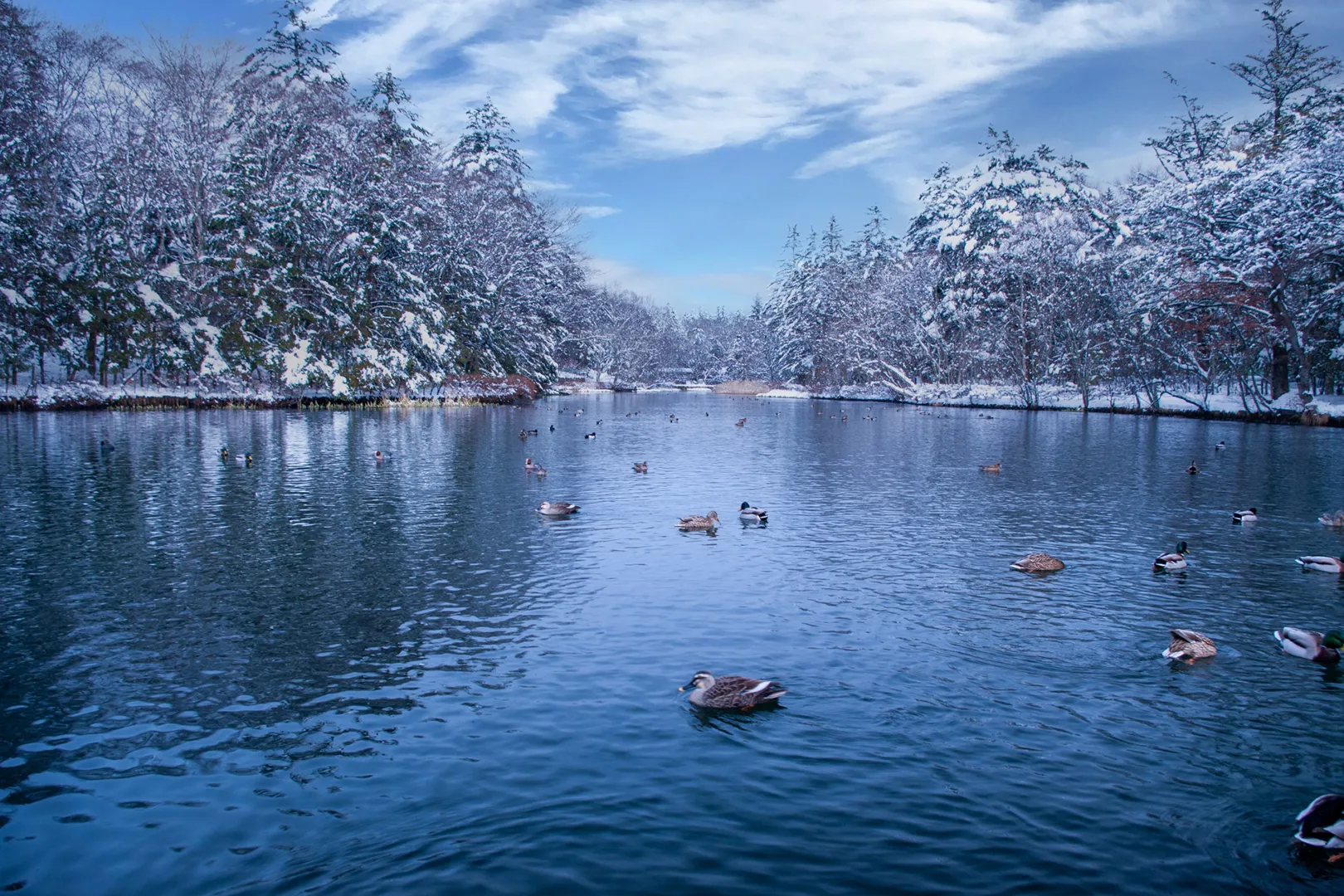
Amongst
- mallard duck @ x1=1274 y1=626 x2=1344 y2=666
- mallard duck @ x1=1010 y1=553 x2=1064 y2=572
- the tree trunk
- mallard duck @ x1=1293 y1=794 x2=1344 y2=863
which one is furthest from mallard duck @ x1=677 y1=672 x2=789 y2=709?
the tree trunk

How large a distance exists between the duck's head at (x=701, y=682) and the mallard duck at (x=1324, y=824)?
4956 millimetres

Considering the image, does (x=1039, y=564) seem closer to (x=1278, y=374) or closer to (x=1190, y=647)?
(x=1190, y=647)

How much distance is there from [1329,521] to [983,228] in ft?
237

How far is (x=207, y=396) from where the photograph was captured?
2313 inches

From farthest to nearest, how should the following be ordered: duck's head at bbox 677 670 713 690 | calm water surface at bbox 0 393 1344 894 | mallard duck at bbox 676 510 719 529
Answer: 1. mallard duck at bbox 676 510 719 529
2. duck's head at bbox 677 670 713 690
3. calm water surface at bbox 0 393 1344 894

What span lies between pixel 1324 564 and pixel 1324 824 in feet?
36.2

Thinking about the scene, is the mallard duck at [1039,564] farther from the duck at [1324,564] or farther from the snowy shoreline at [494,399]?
the snowy shoreline at [494,399]

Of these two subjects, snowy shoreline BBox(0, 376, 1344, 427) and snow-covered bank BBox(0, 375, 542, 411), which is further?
snow-covered bank BBox(0, 375, 542, 411)

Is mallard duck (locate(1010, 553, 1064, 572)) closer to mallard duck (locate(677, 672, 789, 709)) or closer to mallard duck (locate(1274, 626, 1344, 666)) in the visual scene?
mallard duck (locate(1274, 626, 1344, 666))

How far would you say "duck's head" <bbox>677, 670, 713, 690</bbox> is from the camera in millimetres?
8867

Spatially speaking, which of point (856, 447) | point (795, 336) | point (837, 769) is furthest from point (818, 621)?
point (795, 336)

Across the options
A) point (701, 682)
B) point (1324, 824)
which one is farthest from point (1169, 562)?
point (701, 682)

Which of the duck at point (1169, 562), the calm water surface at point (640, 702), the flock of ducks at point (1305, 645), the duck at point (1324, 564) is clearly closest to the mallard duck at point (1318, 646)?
the flock of ducks at point (1305, 645)

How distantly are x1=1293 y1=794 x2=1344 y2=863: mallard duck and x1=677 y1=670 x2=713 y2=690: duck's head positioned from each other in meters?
4.96
